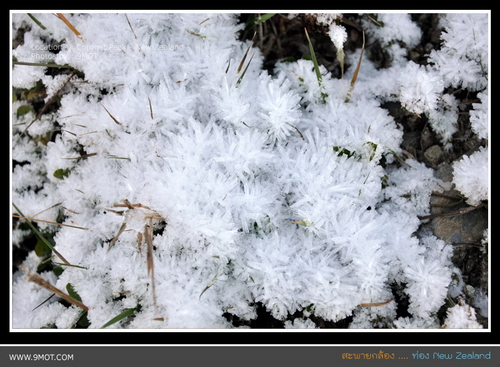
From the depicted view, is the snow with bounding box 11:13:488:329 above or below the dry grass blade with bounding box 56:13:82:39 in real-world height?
below

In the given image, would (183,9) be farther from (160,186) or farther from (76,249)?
(76,249)

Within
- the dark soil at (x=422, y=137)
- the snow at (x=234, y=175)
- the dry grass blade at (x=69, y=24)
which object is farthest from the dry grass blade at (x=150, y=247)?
the dry grass blade at (x=69, y=24)

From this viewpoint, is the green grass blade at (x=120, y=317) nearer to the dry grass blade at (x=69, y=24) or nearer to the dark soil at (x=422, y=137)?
the dark soil at (x=422, y=137)

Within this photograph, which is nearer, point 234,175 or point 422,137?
point 234,175

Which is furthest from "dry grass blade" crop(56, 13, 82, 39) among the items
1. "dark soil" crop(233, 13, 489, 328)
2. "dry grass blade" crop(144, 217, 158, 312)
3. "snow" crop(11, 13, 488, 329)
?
"dry grass blade" crop(144, 217, 158, 312)

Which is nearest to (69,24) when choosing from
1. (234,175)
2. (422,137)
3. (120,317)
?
(234,175)
